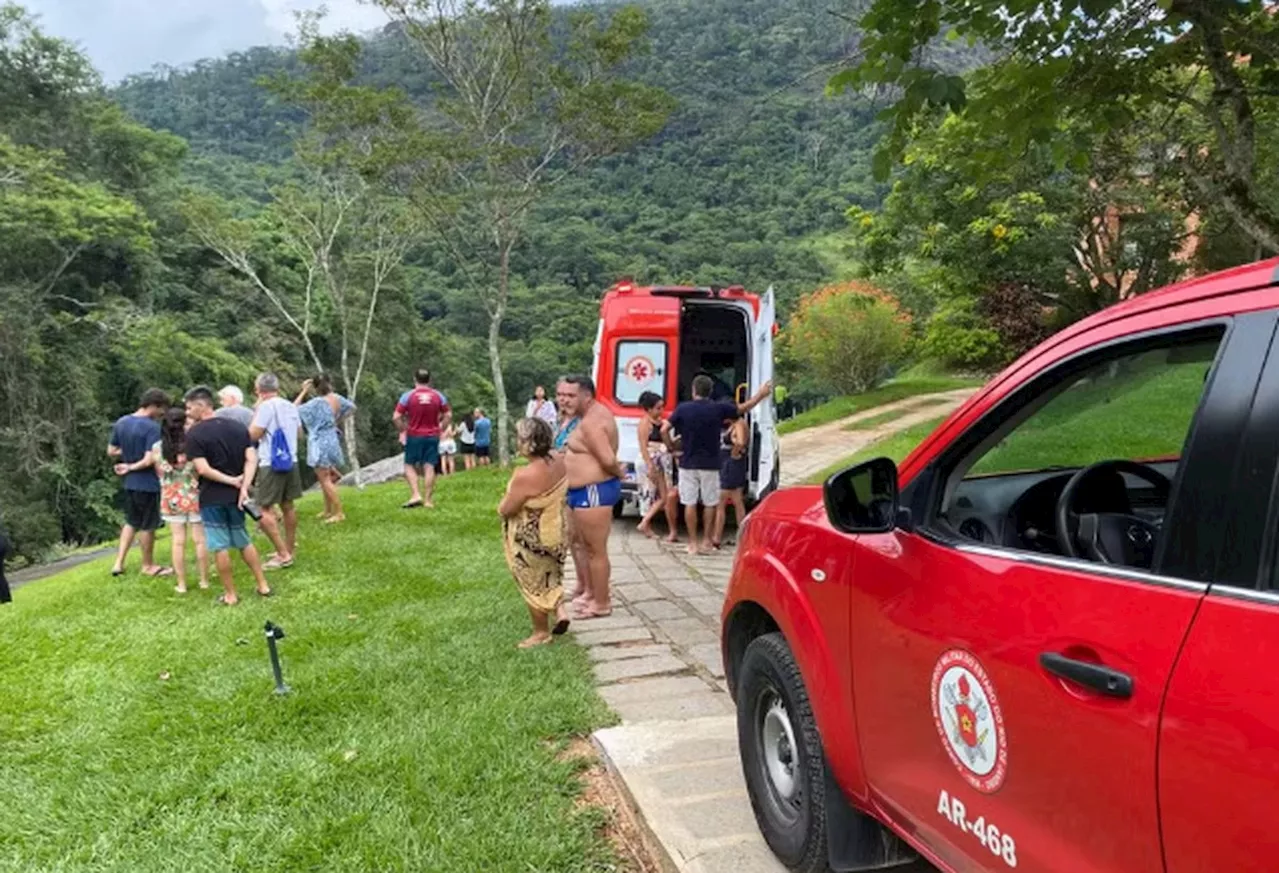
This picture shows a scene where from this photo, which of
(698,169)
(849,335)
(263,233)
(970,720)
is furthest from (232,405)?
(698,169)

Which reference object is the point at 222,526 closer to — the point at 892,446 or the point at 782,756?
the point at 782,756

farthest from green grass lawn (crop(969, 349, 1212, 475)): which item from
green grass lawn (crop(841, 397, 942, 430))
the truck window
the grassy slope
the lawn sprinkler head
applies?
green grass lawn (crop(841, 397, 942, 430))

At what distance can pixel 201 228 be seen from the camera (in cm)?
2175

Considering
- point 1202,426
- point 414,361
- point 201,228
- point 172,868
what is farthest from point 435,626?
point 414,361

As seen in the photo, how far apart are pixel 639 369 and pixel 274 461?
3859mm

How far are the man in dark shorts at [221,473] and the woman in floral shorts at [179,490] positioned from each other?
49 cm

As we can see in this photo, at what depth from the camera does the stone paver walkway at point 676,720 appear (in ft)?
9.41

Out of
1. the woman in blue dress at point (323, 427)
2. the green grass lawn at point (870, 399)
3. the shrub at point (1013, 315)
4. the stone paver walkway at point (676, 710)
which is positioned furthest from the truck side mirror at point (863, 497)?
the shrub at point (1013, 315)

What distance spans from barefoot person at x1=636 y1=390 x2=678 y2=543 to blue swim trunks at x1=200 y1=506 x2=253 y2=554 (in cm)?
361

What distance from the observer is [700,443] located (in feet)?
25.8

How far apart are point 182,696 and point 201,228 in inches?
792

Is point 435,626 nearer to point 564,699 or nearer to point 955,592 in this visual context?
point 564,699

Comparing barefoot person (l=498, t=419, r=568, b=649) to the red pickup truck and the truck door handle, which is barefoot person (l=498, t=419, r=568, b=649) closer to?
the red pickup truck

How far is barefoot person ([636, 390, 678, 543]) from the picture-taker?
28.3 ft
